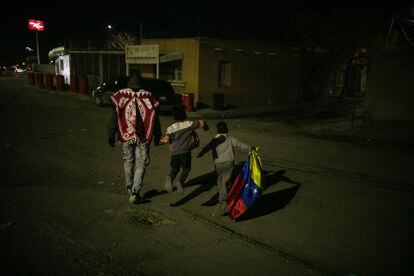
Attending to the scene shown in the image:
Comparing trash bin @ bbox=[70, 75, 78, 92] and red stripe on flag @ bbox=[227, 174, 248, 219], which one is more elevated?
trash bin @ bbox=[70, 75, 78, 92]

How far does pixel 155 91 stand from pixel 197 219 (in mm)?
12448

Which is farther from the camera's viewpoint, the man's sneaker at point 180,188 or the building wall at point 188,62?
the building wall at point 188,62

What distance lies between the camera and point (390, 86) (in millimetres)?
15164

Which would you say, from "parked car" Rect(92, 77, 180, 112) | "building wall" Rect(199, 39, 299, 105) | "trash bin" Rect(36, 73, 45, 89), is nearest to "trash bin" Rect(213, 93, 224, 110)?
"building wall" Rect(199, 39, 299, 105)

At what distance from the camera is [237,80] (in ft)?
74.0

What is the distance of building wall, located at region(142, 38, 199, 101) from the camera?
20.2 m

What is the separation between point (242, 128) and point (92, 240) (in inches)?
397

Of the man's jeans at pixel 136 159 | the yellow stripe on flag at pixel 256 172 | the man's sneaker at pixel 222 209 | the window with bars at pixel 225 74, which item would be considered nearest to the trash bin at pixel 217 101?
the window with bars at pixel 225 74

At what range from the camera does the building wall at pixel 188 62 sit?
2022cm

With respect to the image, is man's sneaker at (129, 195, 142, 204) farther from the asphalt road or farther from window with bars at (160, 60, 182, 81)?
window with bars at (160, 60, 182, 81)

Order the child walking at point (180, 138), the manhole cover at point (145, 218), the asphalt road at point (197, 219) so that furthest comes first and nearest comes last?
the child walking at point (180, 138), the manhole cover at point (145, 218), the asphalt road at point (197, 219)

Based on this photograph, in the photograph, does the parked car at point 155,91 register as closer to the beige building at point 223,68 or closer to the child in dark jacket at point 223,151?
the beige building at point 223,68

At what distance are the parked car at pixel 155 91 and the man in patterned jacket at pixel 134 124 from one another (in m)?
11.2

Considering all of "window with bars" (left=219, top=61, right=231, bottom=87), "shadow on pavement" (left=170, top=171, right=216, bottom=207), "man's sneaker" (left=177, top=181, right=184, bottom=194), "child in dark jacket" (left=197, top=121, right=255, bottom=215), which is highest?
"window with bars" (left=219, top=61, right=231, bottom=87)
